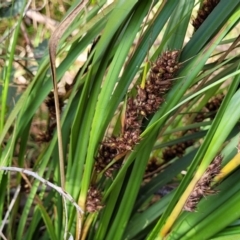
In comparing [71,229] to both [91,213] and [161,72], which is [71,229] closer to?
[91,213]

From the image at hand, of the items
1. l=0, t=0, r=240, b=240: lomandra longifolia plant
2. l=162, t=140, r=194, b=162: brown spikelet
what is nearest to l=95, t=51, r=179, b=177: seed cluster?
l=0, t=0, r=240, b=240: lomandra longifolia plant

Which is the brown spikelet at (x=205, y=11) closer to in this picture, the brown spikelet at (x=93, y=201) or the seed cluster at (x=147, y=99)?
the seed cluster at (x=147, y=99)

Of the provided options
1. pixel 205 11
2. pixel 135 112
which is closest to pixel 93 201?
pixel 135 112

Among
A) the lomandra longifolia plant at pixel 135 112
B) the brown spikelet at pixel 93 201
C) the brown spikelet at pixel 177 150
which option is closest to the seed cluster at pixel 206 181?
the lomandra longifolia plant at pixel 135 112

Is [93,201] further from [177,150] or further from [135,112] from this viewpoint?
[177,150]


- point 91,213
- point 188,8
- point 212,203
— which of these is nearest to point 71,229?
point 91,213

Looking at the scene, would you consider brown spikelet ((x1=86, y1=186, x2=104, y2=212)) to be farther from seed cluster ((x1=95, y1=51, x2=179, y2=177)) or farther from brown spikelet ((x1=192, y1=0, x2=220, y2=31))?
brown spikelet ((x1=192, y1=0, x2=220, y2=31))
